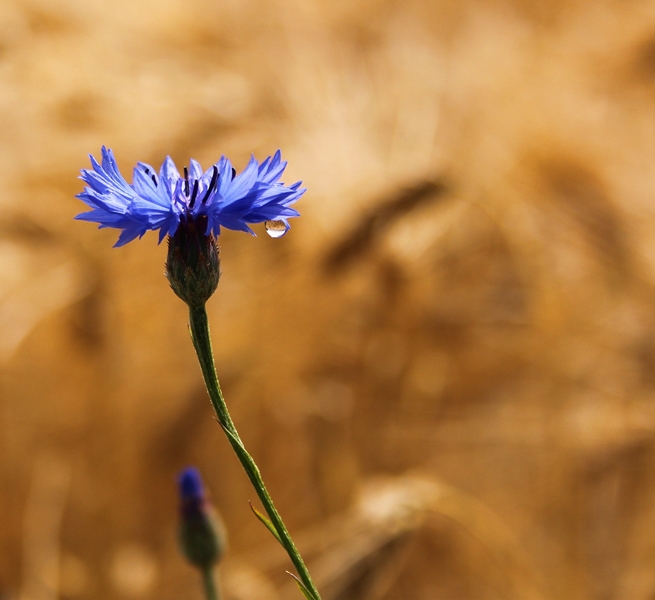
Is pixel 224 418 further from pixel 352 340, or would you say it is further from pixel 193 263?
pixel 352 340

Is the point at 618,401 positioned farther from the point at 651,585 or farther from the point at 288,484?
the point at 288,484

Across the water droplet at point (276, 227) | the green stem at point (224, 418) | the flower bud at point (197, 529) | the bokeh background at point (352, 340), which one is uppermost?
the bokeh background at point (352, 340)

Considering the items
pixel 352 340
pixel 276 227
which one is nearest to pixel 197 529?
pixel 276 227

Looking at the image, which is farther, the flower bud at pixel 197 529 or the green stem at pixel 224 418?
the flower bud at pixel 197 529

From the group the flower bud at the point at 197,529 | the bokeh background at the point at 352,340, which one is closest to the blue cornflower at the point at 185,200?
the flower bud at the point at 197,529

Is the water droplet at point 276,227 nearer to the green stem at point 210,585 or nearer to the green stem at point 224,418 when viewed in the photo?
the green stem at point 224,418

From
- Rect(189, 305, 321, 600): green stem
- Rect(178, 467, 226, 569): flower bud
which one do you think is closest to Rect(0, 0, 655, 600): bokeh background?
Rect(178, 467, 226, 569): flower bud

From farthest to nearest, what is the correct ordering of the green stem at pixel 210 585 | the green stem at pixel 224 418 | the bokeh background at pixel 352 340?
1. the bokeh background at pixel 352 340
2. the green stem at pixel 210 585
3. the green stem at pixel 224 418
